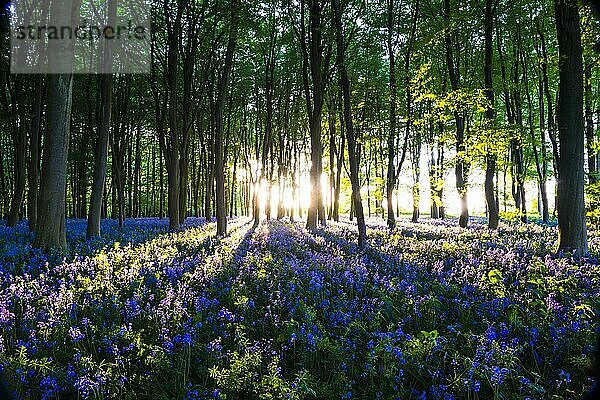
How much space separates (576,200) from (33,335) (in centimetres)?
1121

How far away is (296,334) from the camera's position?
420 cm

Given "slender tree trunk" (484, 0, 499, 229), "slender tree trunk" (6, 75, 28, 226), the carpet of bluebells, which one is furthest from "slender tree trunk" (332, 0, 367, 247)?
"slender tree trunk" (6, 75, 28, 226)

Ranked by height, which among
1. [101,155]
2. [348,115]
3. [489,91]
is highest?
[489,91]

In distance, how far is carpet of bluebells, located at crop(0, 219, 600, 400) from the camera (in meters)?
3.25

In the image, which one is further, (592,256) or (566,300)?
(592,256)

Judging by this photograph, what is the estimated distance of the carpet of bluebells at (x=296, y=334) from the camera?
3248mm

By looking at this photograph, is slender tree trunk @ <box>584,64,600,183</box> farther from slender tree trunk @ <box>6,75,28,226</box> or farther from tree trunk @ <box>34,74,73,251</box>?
slender tree trunk @ <box>6,75,28,226</box>

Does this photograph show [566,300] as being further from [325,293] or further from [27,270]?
[27,270]

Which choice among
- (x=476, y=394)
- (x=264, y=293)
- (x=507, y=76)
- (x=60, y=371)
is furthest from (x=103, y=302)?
(x=507, y=76)

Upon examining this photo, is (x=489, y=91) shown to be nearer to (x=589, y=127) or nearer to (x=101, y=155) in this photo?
(x=589, y=127)

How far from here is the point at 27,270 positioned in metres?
7.07

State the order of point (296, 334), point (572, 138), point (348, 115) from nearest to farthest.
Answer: point (296, 334) → point (572, 138) → point (348, 115)

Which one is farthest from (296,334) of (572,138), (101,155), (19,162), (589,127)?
(589,127)

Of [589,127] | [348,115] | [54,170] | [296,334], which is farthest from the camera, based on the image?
[589,127]
